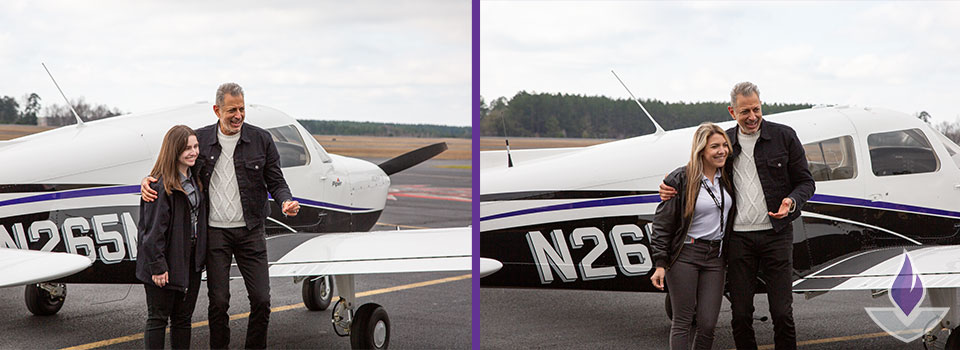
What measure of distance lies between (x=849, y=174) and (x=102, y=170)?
4.05 meters

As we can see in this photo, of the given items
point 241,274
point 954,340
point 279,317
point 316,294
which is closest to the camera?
point 241,274

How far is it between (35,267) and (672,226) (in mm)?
2831

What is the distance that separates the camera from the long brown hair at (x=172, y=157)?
11.3ft

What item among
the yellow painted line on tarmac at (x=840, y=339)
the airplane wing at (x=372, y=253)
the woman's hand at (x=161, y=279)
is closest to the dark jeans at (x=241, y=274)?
the woman's hand at (x=161, y=279)

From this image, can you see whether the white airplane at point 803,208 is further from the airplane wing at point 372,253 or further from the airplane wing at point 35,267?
the airplane wing at point 35,267

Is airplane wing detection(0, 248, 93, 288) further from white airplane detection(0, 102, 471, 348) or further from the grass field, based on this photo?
the grass field

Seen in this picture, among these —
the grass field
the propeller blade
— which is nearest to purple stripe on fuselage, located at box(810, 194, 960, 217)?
the propeller blade

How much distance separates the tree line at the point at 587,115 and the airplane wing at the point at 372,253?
1.07 m

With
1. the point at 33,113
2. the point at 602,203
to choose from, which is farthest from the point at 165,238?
the point at 602,203

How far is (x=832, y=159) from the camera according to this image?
4.40 metres

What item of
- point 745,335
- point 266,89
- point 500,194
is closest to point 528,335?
point 500,194

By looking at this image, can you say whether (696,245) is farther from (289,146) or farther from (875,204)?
(289,146)

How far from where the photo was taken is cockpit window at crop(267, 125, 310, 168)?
202 inches

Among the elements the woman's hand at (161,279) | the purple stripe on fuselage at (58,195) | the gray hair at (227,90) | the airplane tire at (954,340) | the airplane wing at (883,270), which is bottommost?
the airplane tire at (954,340)
